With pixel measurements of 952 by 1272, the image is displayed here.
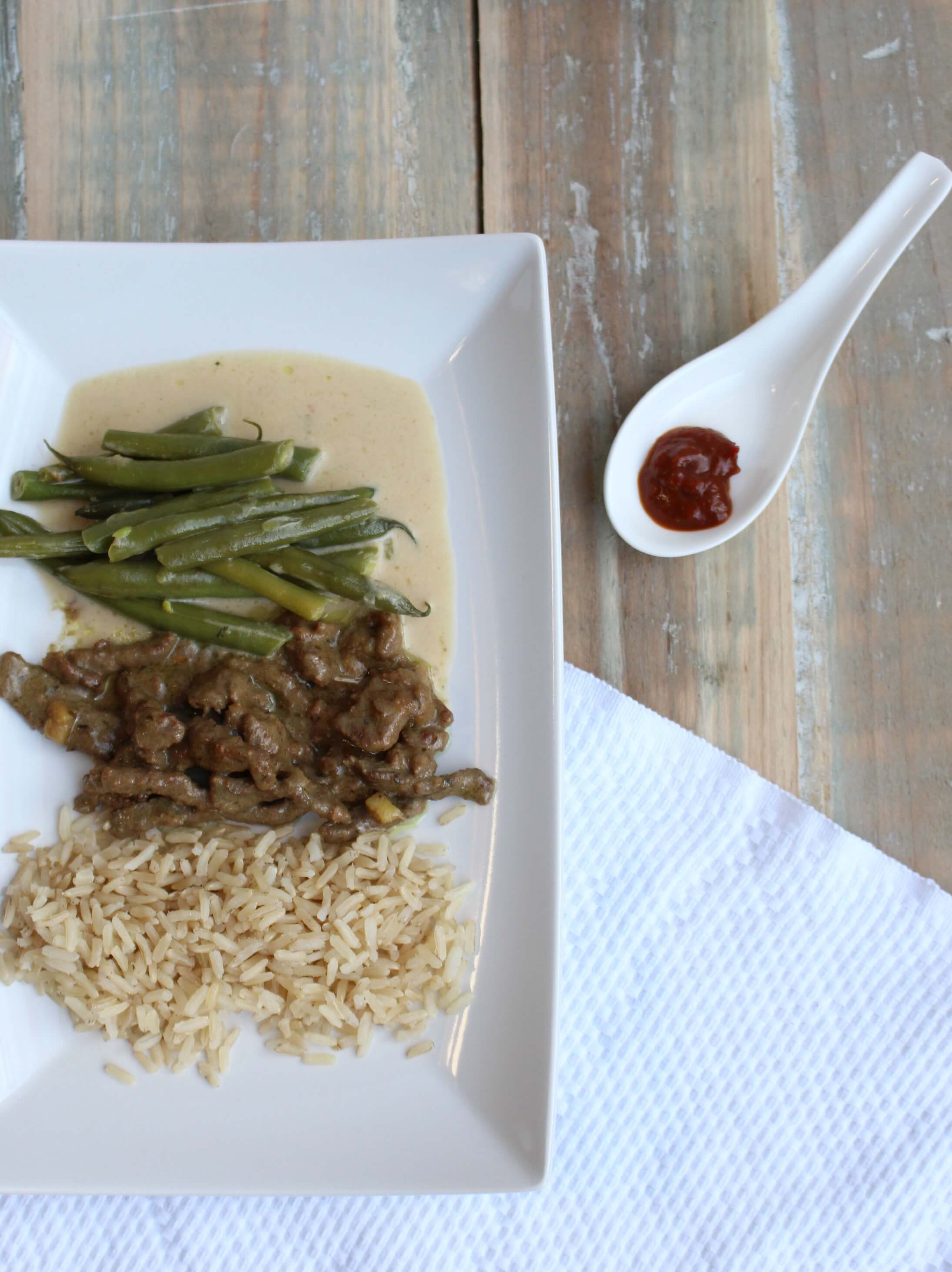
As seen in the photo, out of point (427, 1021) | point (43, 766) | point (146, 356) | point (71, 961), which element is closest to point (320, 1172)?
point (427, 1021)

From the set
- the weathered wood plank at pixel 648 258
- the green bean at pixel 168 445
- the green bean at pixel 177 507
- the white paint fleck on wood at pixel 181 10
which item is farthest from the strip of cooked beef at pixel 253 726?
the white paint fleck on wood at pixel 181 10

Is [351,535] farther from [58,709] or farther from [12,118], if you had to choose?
[12,118]

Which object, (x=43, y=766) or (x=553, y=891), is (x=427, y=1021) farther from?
(x=43, y=766)

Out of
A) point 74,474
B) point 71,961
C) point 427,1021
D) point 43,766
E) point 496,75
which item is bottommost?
point 427,1021

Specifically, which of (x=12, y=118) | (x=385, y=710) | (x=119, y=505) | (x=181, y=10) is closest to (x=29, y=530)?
(x=119, y=505)

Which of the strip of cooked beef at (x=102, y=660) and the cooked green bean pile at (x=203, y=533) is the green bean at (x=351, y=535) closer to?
the cooked green bean pile at (x=203, y=533)

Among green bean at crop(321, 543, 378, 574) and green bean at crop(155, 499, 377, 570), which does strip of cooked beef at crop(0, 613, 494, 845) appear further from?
green bean at crop(155, 499, 377, 570)
